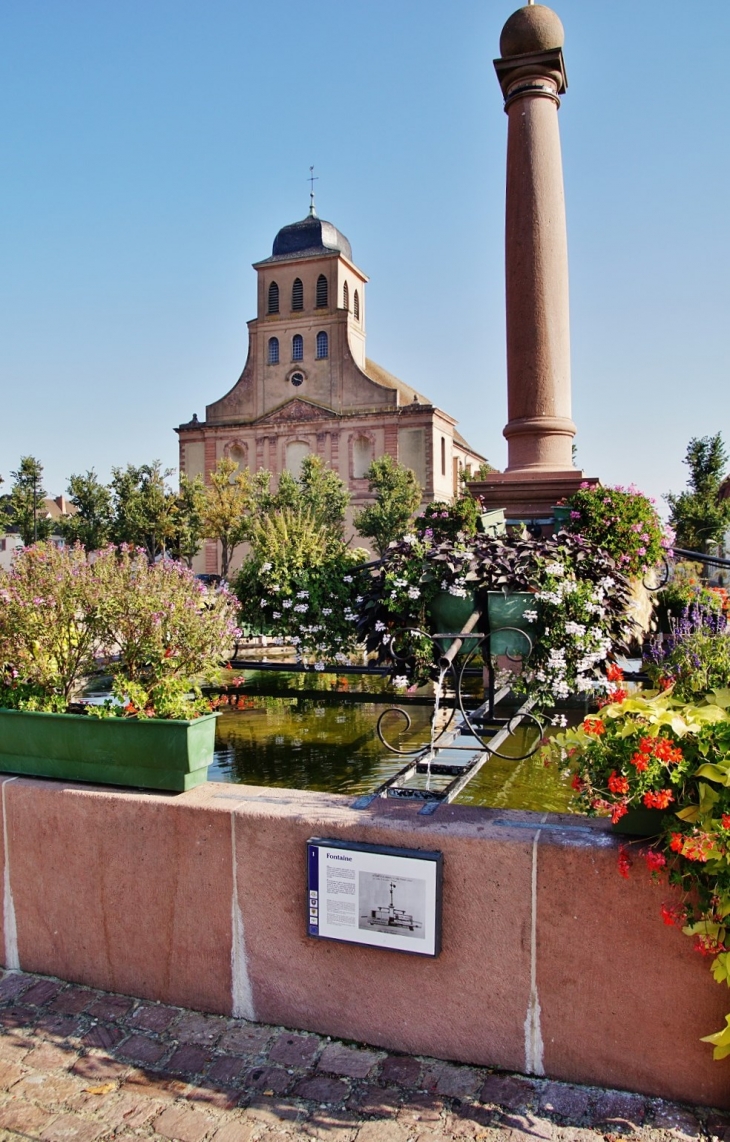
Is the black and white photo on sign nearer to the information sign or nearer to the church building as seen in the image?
the information sign

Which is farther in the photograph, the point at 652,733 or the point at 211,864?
the point at 211,864

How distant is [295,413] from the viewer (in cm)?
5225

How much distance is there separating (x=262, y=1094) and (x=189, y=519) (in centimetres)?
3935

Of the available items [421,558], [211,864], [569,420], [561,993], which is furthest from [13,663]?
[569,420]

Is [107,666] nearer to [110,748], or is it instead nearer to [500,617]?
[110,748]

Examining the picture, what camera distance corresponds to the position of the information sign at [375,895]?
2.66 meters

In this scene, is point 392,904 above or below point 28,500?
below

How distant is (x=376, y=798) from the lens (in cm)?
302

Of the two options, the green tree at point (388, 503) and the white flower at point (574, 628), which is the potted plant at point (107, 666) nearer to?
the white flower at point (574, 628)

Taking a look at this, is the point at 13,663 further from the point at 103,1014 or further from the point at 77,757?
the point at 103,1014

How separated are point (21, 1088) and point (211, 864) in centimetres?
86

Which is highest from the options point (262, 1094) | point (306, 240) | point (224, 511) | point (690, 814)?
point (306, 240)

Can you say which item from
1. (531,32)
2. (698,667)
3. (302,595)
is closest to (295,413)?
(531,32)

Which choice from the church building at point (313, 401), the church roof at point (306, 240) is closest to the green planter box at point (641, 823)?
the church building at point (313, 401)
